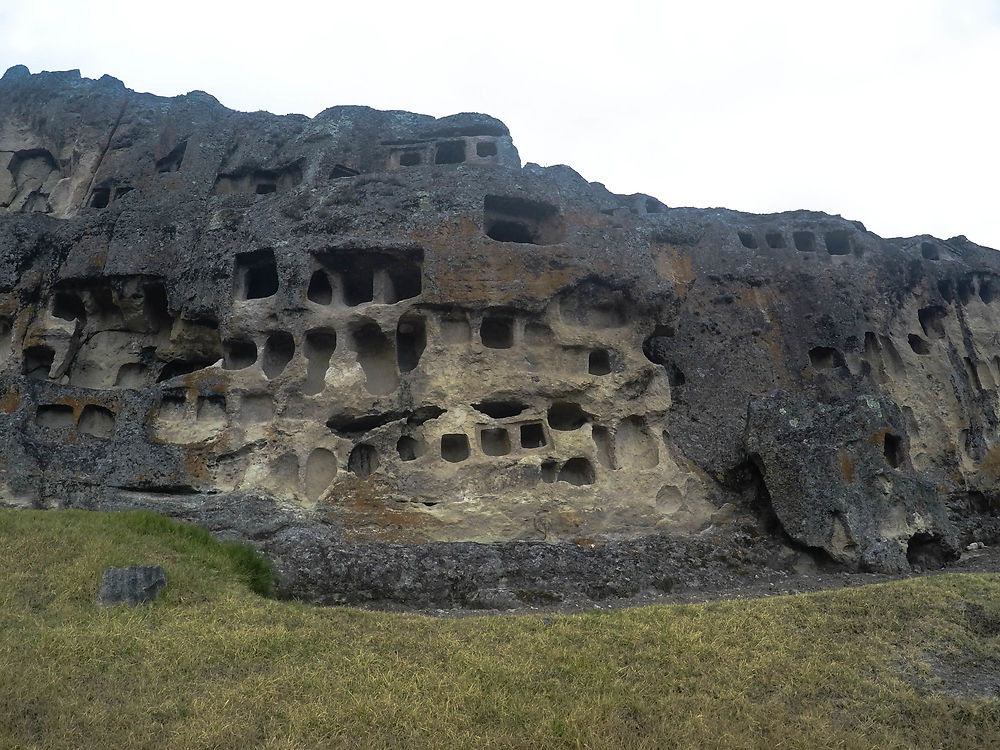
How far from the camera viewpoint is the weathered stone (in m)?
7.74

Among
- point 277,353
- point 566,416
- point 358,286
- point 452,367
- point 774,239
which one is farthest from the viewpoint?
point 774,239

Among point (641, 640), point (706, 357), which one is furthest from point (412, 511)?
point (706, 357)

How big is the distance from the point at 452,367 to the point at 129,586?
22.2 ft

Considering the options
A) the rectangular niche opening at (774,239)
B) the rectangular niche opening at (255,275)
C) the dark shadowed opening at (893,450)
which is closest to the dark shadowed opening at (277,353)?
the rectangular niche opening at (255,275)

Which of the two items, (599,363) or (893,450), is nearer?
(893,450)

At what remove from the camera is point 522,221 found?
15680 millimetres

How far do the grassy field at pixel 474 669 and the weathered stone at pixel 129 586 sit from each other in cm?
22

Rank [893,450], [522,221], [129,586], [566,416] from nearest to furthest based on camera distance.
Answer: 1. [129,586]
2. [893,450]
3. [566,416]
4. [522,221]

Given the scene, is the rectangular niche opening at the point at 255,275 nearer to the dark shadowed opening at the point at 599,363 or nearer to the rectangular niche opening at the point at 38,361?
the rectangular niche opening at the point at 38,361

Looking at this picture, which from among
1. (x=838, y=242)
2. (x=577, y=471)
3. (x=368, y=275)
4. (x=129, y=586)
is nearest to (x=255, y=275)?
(x=368, y=275)

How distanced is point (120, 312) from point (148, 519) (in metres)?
7.46

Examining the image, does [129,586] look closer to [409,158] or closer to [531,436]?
[531,436]

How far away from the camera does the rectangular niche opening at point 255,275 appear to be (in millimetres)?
14469

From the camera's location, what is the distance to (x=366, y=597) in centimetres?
994
